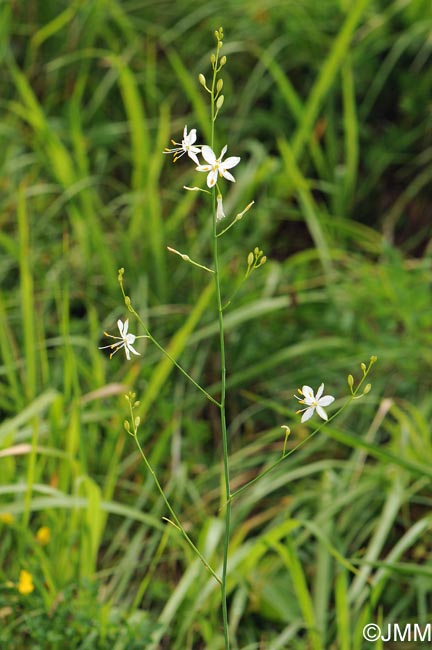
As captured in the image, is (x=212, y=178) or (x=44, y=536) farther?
(x=44, y=536)

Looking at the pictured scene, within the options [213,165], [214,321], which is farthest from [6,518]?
[213,165]

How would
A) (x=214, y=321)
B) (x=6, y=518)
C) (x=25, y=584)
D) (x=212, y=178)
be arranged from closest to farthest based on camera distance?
1. (x=212, y=178)
2. (x=25, y=584)
3. (x=6, y=518)
4. (x=214, y=321)

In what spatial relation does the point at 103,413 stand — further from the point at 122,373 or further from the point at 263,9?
the point at 263,9

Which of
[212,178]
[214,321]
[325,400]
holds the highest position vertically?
[214,321]

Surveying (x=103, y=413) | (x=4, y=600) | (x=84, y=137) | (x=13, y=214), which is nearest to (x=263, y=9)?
(x=84, y=137)

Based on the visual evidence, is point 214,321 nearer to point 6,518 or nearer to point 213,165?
point 6,518

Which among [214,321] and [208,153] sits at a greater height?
[214,321]

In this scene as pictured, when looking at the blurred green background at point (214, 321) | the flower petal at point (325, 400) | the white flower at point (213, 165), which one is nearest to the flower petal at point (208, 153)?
the white flower at point (213, 165)

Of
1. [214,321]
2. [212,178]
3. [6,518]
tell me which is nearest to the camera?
[212,178]
